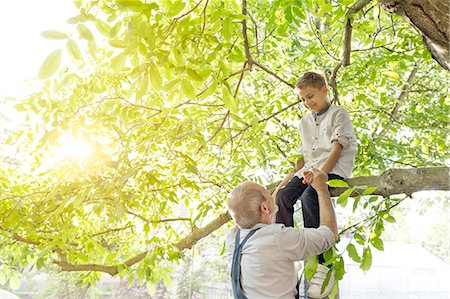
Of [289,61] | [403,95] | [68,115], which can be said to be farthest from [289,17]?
[403,95]

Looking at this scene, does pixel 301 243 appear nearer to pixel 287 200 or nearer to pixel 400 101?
pixel 287 200

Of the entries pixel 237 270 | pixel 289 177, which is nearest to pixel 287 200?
pixel 289 177

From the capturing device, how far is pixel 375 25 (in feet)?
7.11

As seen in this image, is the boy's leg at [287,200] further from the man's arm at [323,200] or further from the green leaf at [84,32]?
the green leaf at [84,32]

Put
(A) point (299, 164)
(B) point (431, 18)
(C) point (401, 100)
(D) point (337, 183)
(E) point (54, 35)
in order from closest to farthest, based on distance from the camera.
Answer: (E) point (54, 35) < (B) point (431, 18) < (D) point (337, 183) < (A) point (299, 164) < (C) point (401, 100)

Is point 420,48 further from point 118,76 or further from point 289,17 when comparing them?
point 118,76

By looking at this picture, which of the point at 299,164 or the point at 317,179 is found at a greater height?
the point at 299,164

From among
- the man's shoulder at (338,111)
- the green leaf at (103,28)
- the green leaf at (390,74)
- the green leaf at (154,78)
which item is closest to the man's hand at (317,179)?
the man's shoulder at (338,111)

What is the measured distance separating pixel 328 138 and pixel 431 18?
833mm

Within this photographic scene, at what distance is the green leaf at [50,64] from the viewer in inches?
29.1

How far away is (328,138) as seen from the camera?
166cm

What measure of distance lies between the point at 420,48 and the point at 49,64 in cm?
209

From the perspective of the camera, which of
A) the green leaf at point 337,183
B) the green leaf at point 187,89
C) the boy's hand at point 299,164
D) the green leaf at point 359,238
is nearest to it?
the green leaf at point 187,89

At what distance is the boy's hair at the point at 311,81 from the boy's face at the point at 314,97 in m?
0.01
